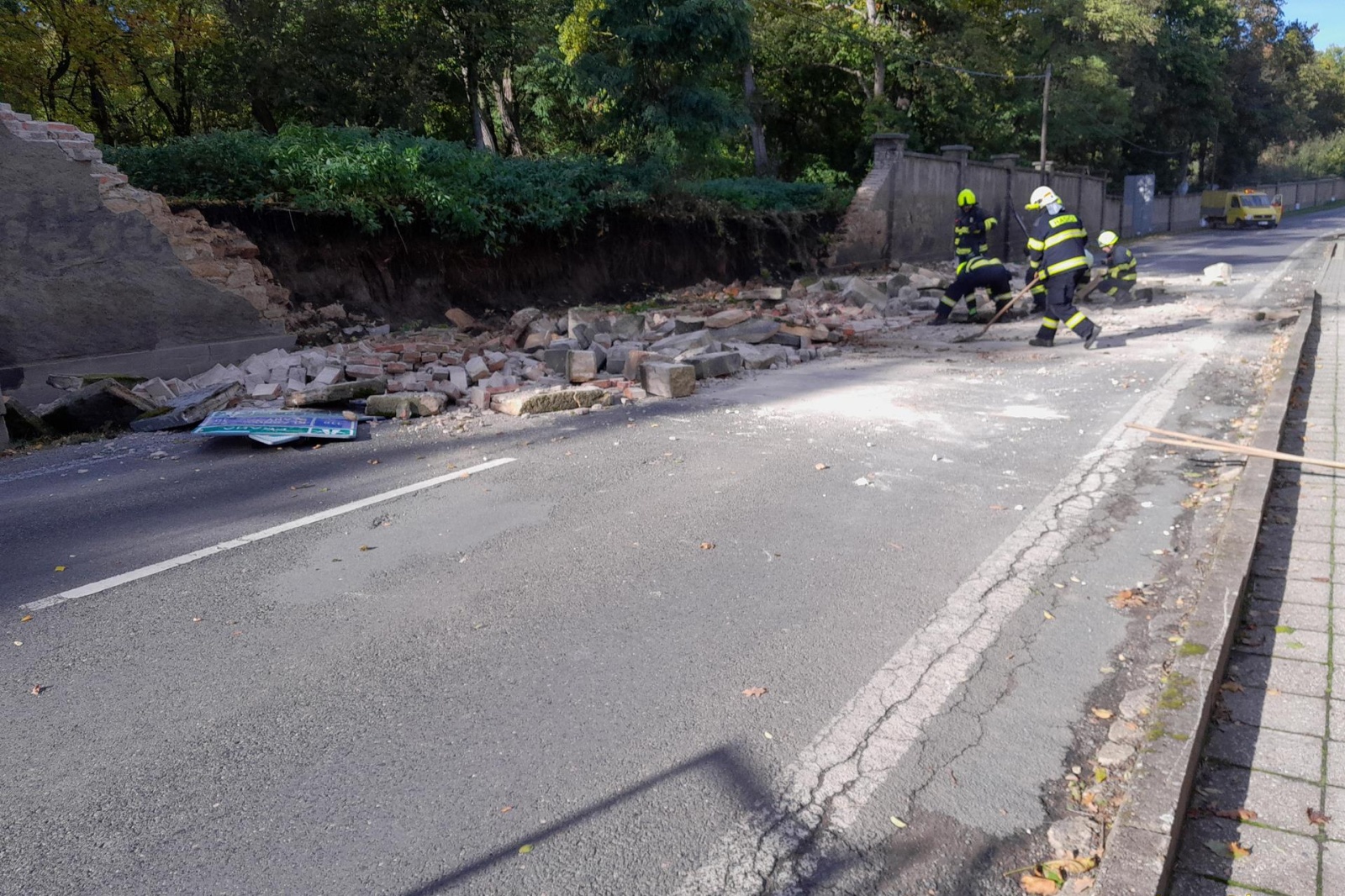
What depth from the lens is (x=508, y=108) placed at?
72.5ft

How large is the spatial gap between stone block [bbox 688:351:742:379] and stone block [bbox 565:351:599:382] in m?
1.09

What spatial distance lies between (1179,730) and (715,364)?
7.83m

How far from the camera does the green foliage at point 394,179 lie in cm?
1220

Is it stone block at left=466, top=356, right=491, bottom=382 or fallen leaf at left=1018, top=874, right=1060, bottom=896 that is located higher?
stone block at left=466, top=356, right=491, bottom=382

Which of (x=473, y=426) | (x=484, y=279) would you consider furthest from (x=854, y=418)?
(x=484, y=279)

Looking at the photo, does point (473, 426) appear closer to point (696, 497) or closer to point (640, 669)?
point (696, 497)

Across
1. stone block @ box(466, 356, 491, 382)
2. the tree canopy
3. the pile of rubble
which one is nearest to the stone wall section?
the pile of rubble

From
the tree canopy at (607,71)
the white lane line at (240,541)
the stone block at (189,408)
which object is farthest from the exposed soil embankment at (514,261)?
the white lane line at (240,541)

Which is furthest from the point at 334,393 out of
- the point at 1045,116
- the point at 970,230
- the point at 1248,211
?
the point at 1248,211

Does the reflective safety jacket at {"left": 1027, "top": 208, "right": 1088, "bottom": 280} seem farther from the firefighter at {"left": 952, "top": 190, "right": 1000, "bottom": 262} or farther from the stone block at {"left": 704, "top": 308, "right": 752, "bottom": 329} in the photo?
the stone block at {"left": 704, "top": 308, "right": 752, "bottom": 329}

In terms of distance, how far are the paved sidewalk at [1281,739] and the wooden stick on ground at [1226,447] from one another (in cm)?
40

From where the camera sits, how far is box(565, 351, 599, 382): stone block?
1022cm

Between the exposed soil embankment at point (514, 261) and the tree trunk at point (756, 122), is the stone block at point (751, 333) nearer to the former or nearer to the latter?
the exposed soil embankment at point (514, 261)

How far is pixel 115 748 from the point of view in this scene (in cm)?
326
